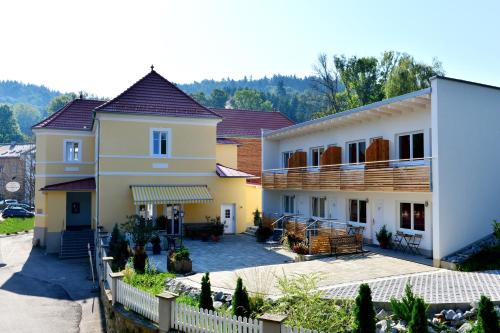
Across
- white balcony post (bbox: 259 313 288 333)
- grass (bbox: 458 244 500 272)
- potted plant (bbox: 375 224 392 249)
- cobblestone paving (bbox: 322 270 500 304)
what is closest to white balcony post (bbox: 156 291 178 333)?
→ white balcony post (bbox: 259 313 288 333)

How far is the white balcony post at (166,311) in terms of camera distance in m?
10.8

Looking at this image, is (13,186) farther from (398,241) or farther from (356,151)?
(398,241)

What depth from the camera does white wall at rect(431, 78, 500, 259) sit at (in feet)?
56.0

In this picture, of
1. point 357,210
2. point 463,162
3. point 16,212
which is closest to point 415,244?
point 463,162

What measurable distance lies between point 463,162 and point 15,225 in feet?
147

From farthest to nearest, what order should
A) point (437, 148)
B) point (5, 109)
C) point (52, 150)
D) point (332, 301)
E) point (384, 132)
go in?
1. point (5, 109)
2. point (52, 150)
3. point (384, 132)
4. point (437, 148)
5. point (332, 301)

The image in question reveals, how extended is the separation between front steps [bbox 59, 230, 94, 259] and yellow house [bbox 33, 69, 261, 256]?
93 mm

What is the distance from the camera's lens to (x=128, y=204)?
26828 millimetres

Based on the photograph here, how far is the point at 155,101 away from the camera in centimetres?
2797

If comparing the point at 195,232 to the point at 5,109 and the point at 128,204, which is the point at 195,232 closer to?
the point at 128,204

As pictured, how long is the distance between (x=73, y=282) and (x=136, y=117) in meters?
10.8

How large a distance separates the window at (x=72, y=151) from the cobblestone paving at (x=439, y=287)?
1041 inches

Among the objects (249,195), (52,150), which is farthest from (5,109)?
(249,195)

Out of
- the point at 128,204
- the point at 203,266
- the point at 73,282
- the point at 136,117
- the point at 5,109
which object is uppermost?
the point at 5,109
